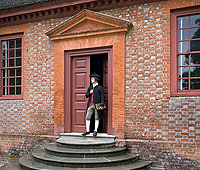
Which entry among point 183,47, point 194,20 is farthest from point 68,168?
point 194,20

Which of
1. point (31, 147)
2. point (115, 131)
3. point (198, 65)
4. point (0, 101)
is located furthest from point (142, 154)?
point (0, 101)

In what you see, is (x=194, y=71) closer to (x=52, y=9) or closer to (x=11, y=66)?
(x=52, y=9)

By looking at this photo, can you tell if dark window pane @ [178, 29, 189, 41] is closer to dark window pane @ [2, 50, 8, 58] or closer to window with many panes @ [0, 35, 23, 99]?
window with many panes @ [0, 35, 23, 99]

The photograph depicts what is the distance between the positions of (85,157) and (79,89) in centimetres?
261

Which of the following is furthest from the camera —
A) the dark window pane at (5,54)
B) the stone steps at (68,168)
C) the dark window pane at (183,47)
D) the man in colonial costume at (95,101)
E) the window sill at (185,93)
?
the dark window pane at (5,54)

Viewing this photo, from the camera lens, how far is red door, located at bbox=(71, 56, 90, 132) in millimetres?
8438

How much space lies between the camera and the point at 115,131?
7.68m

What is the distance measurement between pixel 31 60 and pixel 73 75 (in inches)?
73.4

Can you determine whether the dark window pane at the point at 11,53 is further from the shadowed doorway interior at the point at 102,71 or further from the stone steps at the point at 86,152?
the stone steps at the point at 86,152

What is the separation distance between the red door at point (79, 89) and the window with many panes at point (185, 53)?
2908 mm

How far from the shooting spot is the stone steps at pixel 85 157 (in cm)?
639

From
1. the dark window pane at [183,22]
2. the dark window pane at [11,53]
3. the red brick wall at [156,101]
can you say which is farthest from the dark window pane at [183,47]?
the dark window pane at [11,53]

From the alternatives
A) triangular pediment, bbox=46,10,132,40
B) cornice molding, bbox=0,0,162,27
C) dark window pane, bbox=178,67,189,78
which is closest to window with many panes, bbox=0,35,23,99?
cornice molding, bbox=0,0,162,27

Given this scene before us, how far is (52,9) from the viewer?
8.77 meters
